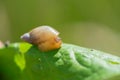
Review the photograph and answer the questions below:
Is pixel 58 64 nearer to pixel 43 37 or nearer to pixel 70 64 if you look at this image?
pixel 70 64

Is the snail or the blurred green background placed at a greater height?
the blurred green background

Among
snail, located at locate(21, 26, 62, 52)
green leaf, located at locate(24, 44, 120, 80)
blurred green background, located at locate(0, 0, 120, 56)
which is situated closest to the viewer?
green leaf, located at locate(24, 44, 120, 80)

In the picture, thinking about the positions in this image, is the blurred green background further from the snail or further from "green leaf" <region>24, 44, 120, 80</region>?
"green leaf" <region>24, 44, 120, 80</region>

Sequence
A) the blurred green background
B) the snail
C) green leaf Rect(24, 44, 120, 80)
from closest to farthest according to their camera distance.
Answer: green leaf Rect(24, 44, 120, 80) < the snail < the blurred green background

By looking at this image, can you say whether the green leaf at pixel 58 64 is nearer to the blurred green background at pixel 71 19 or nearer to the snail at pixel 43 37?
the snail at pixel 43 37

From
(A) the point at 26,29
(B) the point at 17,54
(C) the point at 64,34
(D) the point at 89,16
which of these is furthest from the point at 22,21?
(B) the point at 17,54

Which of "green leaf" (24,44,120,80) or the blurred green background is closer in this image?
"green leaf" (24,44,120,80)

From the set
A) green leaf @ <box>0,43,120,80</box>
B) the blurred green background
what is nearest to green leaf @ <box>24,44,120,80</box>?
green leaf @ <box>0,43,120,80</box>

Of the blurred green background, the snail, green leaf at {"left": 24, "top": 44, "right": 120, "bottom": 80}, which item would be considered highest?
the blurred green background

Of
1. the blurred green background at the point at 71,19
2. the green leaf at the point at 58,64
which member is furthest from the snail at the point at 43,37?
the blurred green background at the point at 71,19
